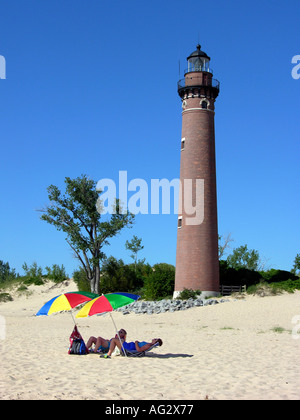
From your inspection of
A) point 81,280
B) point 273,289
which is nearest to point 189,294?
point 273,289

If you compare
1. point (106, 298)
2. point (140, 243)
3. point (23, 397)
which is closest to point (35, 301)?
point (140, 243)

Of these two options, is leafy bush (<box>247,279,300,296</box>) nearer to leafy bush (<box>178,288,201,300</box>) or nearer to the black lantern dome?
leafy bush (<box>178,288,201,300</box>)

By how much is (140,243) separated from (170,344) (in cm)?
4498

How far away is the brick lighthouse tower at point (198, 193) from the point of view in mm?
36156

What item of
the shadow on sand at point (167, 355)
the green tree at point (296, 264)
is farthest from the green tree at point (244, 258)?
the shadow on sand at point (167, 355)

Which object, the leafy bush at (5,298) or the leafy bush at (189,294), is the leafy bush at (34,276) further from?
the leafy bush at (189,294)

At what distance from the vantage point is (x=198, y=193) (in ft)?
120

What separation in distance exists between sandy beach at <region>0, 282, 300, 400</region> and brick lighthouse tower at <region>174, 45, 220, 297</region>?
945cm

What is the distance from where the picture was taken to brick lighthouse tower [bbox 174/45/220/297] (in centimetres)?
3616

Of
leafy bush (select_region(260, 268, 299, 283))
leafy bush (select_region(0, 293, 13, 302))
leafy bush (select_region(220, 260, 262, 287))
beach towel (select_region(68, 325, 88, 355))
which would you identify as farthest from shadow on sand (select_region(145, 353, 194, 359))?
leafy bush (select_region(0, 293, 13, 302))

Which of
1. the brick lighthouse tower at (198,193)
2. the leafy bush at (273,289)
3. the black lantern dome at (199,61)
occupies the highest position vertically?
the black lantern dome at (199,61)

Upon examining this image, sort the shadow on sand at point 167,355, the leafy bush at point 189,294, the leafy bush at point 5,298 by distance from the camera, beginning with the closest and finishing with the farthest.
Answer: the shadow on sand at point 167,355, the leafy bush at point 189,294, the leafy bush at point 5,298

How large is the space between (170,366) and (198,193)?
77.4 feet

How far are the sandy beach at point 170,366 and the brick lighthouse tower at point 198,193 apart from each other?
31.0 feet
